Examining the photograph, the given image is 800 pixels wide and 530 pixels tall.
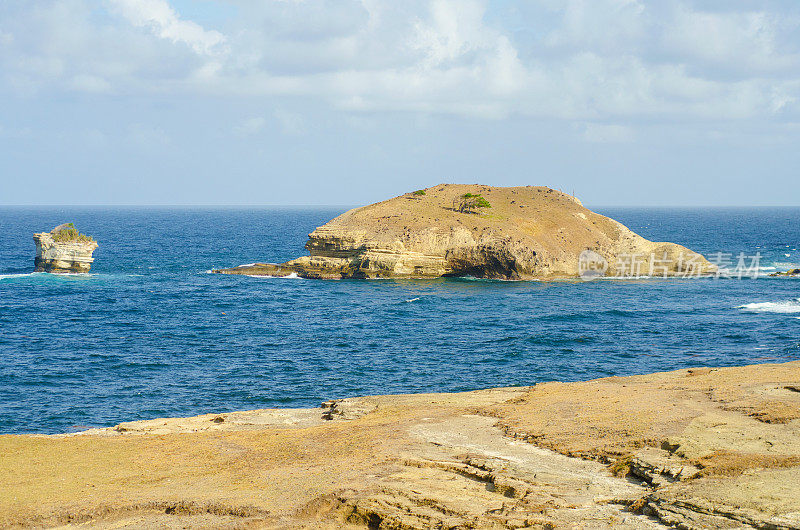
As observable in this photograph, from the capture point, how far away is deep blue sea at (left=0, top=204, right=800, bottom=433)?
121ft

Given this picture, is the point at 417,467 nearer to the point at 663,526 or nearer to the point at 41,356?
the point at 663,526

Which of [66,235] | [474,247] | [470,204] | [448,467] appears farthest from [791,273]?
[66,235]

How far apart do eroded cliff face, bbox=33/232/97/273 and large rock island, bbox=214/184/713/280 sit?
1658 centimetres

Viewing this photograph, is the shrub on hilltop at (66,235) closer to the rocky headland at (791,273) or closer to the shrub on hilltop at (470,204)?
the shrub on hilltop at (470,204)

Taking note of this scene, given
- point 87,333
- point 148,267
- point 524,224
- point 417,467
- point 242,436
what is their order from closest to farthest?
1. point 417,467
2. point 242,436
3. point 87,333
4. point 524,224
5. point 148,267

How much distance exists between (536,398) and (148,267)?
78.0 meters

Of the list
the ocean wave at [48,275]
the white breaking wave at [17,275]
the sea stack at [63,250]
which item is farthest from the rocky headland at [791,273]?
the white breaking wave at [17,275]

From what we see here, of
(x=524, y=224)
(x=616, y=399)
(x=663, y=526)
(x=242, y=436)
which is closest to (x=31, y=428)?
(x=242, y=436)

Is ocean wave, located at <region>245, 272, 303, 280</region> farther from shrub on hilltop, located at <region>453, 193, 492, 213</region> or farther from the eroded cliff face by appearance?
shrub on hilltop, located at <region>453, 193, 492, 213</region>

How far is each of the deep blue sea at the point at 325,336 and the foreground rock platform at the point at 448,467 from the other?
1184 centimetres

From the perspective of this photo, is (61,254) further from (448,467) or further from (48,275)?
(448,467)

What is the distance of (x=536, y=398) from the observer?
26.6m

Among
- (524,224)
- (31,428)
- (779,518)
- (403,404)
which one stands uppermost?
(524,224)

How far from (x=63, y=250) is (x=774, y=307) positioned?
77.0 m
